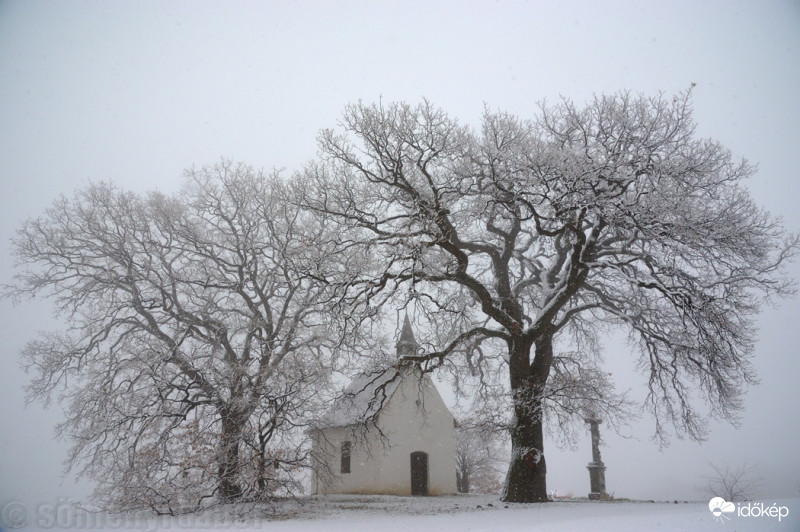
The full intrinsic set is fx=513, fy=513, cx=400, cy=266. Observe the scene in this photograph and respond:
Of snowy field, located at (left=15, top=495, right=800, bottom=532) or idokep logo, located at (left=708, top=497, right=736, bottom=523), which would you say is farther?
idokep logo, located at (left=708, top=497, right=736, bottom=523)

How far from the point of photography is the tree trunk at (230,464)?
12.8m

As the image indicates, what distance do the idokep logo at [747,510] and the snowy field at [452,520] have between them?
0.10m

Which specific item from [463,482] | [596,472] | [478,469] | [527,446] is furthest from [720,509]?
[478,469]

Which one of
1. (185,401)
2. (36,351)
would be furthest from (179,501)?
(36,351)

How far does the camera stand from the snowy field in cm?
806

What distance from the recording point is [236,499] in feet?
43.5

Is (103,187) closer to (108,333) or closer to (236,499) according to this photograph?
(108,333)

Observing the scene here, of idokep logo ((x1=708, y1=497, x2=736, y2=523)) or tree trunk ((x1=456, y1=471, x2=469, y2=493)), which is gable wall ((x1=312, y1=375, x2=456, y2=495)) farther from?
idokep logo ((x1=708, y1=497, x2=736, y2=523))

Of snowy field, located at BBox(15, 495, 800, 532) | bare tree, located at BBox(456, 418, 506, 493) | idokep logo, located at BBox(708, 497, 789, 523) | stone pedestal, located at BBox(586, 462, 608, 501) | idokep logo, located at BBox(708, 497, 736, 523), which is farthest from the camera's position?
bare tree, located at BBox(456, 418, 506, 493)

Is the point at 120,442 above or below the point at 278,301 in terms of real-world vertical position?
below

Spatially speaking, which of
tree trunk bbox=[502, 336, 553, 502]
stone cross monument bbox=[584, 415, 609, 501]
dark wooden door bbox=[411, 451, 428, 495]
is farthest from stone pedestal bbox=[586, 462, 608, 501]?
dark wooden door bbox=[411, 451, 428, 495]

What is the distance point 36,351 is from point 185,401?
318 inches

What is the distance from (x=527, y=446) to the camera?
14852mm

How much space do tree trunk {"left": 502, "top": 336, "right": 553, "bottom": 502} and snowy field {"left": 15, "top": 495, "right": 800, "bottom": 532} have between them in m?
1.13
